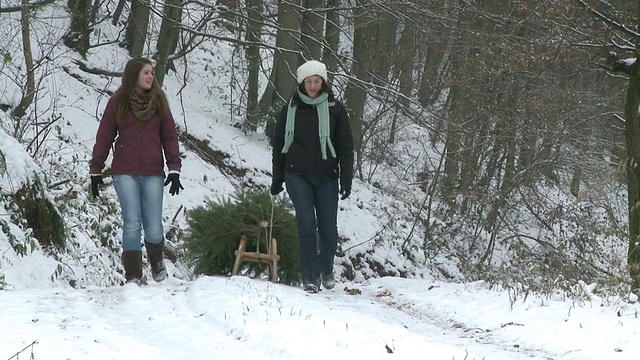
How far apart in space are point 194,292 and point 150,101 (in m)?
1.90

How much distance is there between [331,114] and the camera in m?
8.30

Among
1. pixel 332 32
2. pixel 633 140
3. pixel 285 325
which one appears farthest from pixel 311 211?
pixel 332 32

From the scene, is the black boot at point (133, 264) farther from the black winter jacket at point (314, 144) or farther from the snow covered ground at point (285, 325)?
the black winter jacket at point (314, 144)

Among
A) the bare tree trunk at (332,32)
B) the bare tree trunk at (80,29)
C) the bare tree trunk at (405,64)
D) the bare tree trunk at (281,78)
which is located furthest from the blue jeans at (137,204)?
the bare tree trunk at (405,64)

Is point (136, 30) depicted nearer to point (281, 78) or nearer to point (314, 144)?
point (281, 78)

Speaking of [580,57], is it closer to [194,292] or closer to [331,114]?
[331,114]

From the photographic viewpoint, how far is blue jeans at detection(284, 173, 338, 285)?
27.3 feet

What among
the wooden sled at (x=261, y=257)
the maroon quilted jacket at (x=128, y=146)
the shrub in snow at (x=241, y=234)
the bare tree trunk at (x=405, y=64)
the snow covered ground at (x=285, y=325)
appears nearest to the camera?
the snow covered ground at (x=285, y=325)

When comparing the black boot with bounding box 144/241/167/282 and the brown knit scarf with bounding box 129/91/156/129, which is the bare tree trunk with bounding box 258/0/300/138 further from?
the black boot with bounding box 144/241/167/282

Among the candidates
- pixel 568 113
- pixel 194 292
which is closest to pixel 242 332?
pixel 194 292

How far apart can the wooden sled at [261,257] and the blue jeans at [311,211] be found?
0.39 m

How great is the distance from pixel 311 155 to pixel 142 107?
1.73m

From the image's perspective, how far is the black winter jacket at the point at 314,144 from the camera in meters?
8.27

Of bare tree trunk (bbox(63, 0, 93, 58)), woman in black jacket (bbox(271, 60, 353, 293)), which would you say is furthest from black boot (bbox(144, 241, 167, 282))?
bare tree trunk (bbox(63, 0, 93, 58))
